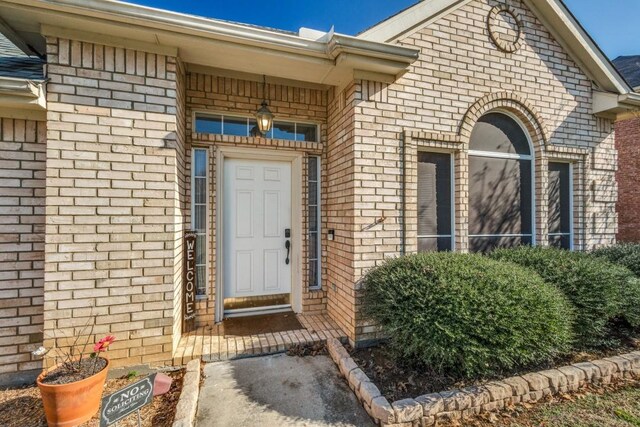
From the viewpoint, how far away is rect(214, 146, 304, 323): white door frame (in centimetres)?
396

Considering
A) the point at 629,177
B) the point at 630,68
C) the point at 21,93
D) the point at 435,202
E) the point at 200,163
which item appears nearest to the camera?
the point at 21,93

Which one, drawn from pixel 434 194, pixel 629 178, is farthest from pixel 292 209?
pixel 629 178

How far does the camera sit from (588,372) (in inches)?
114

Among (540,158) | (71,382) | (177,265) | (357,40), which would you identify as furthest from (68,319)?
(540,158)

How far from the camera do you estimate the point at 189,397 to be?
2.45 meters

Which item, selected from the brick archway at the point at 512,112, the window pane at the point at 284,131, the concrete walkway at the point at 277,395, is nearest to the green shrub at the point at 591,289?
the brick archway at the point at 512,112

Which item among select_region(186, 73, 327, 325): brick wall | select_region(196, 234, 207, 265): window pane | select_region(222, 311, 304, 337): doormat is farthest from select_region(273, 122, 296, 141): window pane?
select_region(222, 311, 304, 337): doormat

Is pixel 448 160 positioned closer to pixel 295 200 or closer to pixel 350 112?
pixel 350 112

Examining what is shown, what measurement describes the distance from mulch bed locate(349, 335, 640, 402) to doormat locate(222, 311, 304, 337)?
3.28 ft

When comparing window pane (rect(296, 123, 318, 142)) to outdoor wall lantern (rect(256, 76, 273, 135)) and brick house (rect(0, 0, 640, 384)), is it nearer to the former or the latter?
brick house (rect(0, 0, 640, 384))

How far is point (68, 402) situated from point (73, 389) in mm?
100

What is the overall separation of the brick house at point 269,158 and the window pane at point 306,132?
23mm

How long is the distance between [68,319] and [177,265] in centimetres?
105

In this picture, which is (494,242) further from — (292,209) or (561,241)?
(292,209)
